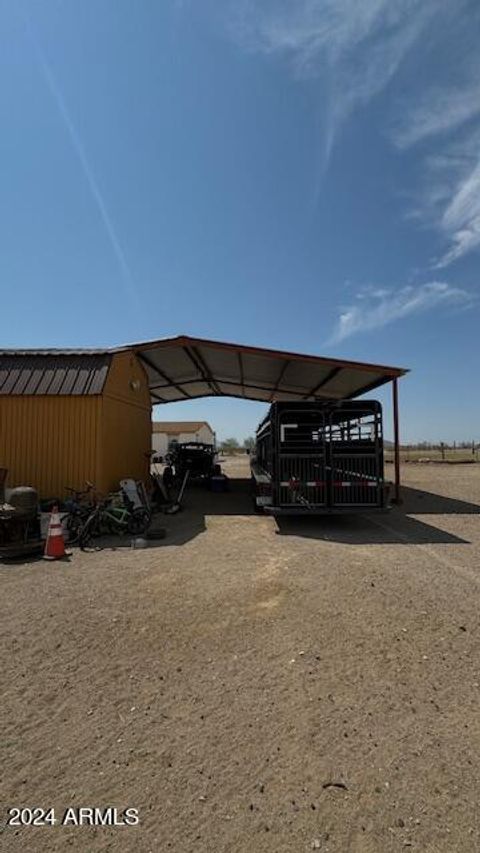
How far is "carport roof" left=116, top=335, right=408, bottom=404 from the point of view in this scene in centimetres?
1330

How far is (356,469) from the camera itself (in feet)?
34.6

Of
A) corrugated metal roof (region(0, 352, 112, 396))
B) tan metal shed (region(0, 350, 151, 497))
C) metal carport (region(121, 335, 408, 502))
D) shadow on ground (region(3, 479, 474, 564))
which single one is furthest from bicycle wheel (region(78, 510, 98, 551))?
metal carport (region(121, 335, 408, 502))

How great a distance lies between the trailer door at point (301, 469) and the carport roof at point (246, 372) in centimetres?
316

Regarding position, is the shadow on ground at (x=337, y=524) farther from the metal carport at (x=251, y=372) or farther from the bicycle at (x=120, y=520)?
the metal carport at (x=251, y=372)

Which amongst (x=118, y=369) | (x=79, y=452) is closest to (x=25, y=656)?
(x=79, y=452)

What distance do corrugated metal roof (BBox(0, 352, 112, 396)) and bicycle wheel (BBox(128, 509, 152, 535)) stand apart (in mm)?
2979

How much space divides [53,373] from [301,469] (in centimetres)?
622

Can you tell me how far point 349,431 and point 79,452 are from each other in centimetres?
615

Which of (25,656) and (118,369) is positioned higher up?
(118,369)

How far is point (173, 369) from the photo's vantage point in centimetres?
1880

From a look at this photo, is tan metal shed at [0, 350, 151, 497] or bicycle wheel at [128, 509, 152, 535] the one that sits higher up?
tan metal shed at [0, 350, 151, 497]

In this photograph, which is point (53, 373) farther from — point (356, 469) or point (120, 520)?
point (356, 469)

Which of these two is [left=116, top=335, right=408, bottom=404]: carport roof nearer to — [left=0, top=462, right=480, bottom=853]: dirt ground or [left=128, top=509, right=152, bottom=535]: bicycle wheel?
[left=128, top=509, right=152, bottom=535]: bicycle wheel

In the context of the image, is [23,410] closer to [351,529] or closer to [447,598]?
[351,529]
